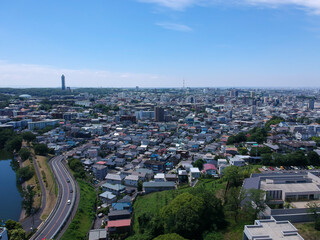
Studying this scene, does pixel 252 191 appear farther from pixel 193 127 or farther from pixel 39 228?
pixel 193 127

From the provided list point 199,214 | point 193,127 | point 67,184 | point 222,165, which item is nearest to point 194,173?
point 222,165

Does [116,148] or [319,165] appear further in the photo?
[116,148]

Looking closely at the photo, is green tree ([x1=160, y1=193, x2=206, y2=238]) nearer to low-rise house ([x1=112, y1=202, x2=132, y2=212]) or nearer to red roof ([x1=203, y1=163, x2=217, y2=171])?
low-rise house ([x1=112, y1=202, x2=132, y2=212])

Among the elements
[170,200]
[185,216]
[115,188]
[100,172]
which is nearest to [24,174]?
[100,172]

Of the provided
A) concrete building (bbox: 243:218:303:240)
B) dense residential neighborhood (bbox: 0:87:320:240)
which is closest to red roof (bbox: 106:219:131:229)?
dense residential neighborhood (bbox: 0:87:320:240)

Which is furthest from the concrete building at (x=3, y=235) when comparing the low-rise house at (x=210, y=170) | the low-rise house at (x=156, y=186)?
the low-rise house at (x=210, y=170)

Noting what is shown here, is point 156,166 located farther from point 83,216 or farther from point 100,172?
point 83,216

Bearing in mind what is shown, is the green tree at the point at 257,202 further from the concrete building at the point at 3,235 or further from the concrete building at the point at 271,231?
the concrete building at the point at 3,235
